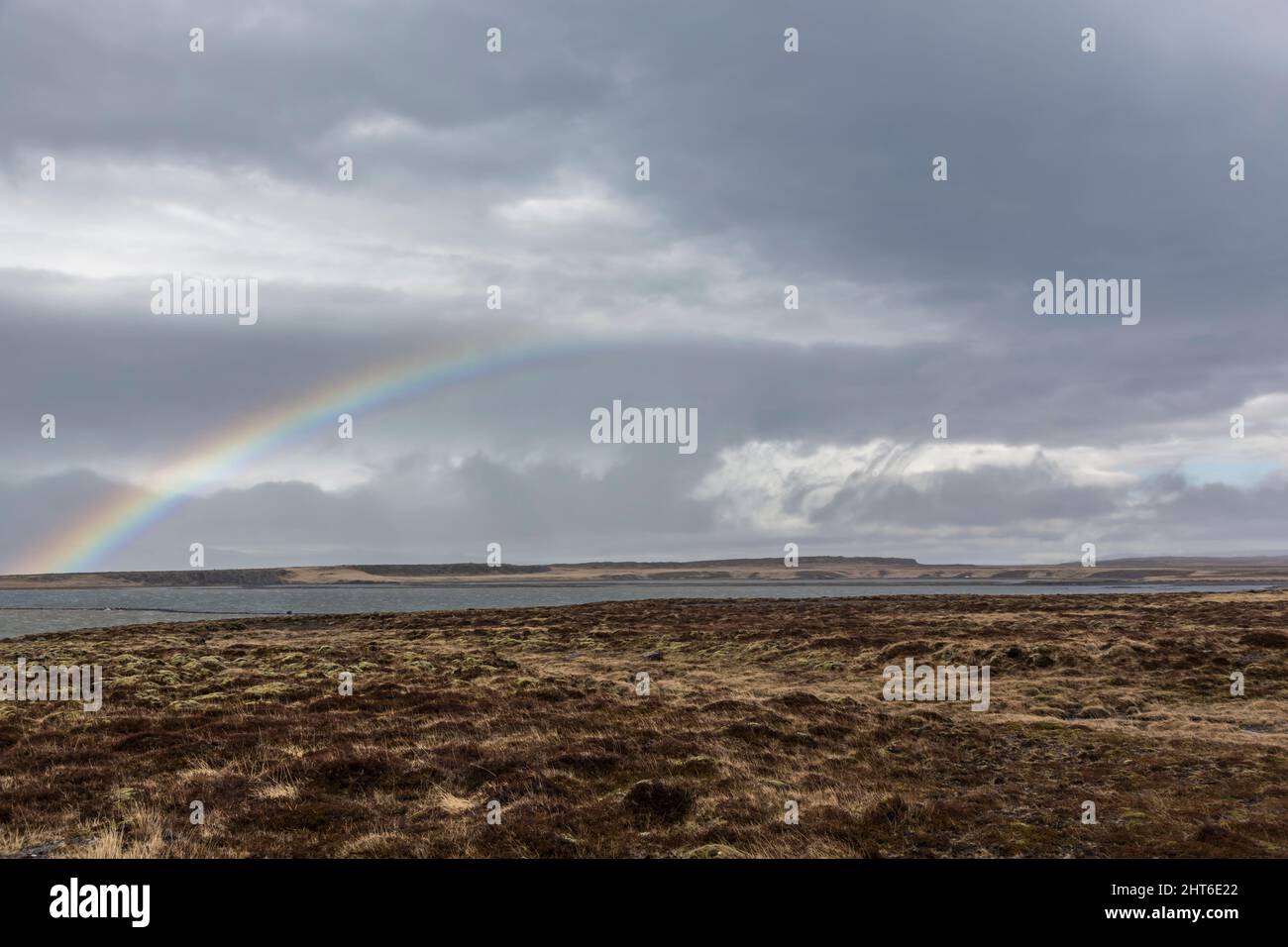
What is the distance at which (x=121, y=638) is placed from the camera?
182 ft

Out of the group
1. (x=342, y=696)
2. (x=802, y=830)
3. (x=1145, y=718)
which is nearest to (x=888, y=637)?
(x=1145, y=718)

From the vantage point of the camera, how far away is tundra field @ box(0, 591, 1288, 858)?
11336 mm

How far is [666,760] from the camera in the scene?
1628cm

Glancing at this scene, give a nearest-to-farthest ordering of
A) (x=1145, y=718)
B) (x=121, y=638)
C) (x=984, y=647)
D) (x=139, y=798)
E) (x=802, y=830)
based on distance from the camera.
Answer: (x=802, y=830)
(x=139, y=798)
(x=1145, y=718)
(x=984, y=647)
(x=121, y=638)

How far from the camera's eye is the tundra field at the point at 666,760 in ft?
37.2

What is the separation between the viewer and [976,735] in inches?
754
